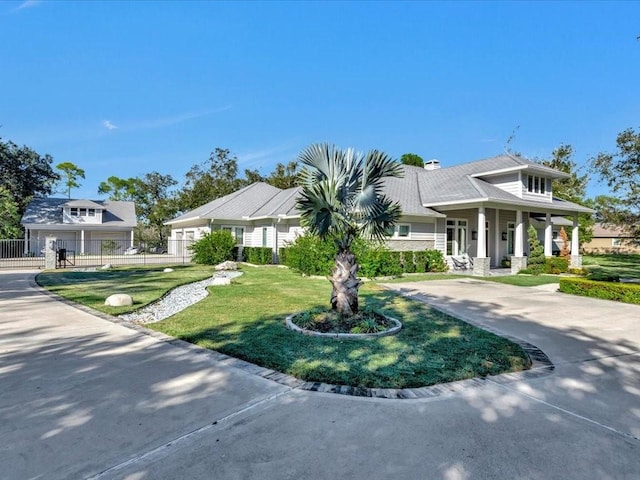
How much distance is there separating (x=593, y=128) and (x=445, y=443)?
29912 mm

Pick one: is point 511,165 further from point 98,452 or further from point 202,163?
point 202,163

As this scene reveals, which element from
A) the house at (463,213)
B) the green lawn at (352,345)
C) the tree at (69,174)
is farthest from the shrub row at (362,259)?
the tree at (69,174)

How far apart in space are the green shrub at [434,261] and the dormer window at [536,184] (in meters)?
6.93

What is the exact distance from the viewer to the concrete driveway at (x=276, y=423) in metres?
2.52

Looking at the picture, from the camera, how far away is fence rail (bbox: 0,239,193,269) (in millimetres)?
24688

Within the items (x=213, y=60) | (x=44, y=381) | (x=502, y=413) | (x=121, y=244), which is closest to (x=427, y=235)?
(x=213, y=60)

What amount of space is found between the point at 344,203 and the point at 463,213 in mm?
15664

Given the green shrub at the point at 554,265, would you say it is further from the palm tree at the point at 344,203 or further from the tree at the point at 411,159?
the tree at the point at 411,159

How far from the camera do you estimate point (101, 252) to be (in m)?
26.7

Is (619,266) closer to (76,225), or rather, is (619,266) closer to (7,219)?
(76,225)

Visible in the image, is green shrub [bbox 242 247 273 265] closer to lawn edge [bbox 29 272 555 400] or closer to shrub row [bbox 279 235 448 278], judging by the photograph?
shrub row [bbox 279 235 448 278]

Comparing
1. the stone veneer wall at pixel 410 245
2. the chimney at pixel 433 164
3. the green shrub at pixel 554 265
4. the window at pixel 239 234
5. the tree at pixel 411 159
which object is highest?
the tree at pixel 411 159

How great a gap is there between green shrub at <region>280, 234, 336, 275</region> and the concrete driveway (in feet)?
33.8

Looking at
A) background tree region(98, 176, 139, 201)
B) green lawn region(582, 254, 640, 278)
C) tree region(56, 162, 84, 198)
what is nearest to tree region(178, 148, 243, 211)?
background tree region(98, 176, 139, 201)
